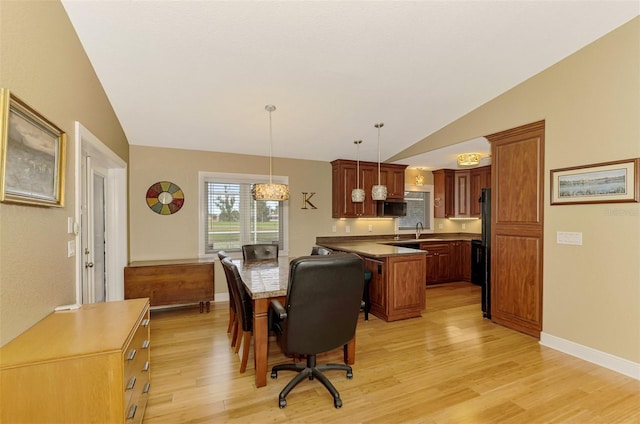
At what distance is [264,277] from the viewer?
2676 millimetres

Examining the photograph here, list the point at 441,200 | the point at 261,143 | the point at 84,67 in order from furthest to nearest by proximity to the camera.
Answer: the point at 441,200 → the point at 261,143 → the point at 84,67

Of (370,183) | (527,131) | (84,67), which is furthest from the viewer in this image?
(370,183)

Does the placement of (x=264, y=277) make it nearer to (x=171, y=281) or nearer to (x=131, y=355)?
(x=131, y=355)

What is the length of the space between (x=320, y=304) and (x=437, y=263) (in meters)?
4.36

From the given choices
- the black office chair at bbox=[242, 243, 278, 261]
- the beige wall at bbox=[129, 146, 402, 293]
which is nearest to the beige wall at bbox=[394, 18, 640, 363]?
the black office chair at bbox=[242, 243, 278, 261]

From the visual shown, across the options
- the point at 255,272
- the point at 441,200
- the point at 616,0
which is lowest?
the point at 255,272

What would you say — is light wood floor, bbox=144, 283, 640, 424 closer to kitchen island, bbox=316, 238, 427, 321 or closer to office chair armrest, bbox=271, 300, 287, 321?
kitchen island, bbox=316, 238, 427, 321

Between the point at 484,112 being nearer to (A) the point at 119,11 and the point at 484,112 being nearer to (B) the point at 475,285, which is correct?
(B) the point at 475,285

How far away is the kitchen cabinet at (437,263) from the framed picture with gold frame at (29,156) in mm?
5318

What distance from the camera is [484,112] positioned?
368 centimetres

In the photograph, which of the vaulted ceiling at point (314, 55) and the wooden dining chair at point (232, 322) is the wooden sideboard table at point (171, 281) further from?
the vaulted ceiling at point (314, 55)

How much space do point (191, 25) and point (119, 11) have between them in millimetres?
480

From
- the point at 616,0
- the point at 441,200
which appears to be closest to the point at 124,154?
the point at 616,0

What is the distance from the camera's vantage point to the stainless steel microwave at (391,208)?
5566mm
